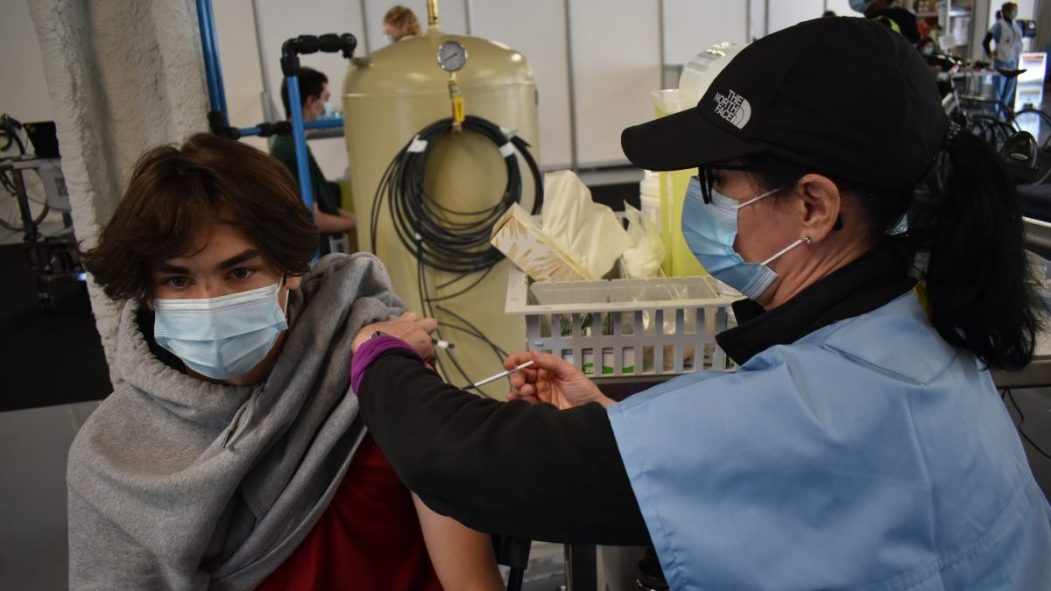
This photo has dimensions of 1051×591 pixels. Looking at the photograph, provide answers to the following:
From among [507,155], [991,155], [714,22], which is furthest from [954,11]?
[991,155]

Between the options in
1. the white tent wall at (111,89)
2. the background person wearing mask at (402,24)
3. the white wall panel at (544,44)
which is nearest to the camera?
the white tent wall at (111,89)

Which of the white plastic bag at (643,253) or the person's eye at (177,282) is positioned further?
the white plastic bag at (643,253)

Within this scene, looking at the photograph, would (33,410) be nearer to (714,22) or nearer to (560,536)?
(560,536)

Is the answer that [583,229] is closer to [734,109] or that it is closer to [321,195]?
[734,109]

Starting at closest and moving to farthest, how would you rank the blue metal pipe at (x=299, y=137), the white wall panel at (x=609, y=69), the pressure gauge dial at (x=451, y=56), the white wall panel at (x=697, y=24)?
the pressure gauge dial at (x=451, y=56) → the blue metal pipe at (x=299, y=137) → the white wall panel at (x=609, y=69) → the white wall panel at (x=697, y=24)

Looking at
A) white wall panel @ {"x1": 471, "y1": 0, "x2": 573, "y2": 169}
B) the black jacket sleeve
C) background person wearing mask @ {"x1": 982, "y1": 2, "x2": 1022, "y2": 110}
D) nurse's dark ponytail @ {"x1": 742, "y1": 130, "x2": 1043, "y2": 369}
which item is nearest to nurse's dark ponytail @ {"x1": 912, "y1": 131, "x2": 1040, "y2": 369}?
nurse's dark ponytail @ {"x1": 742, "y1": 130, "x2": 1043, "y2": 369}

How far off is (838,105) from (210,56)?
186 cm

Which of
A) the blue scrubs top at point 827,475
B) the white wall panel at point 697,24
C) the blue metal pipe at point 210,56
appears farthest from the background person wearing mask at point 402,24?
the blue scrubs top at point 827,475

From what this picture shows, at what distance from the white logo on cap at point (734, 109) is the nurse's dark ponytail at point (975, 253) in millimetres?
217

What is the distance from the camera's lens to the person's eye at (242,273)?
1.19 metres

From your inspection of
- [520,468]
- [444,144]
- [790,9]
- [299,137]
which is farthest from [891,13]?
[520,468]

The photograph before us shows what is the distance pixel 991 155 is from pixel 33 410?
3.61m

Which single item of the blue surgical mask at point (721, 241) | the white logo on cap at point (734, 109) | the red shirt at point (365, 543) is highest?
the white logo on cap at point (734, 109)

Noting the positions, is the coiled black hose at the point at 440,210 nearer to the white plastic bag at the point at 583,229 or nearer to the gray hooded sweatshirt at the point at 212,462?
the white plastic bag at the point at 583,229
